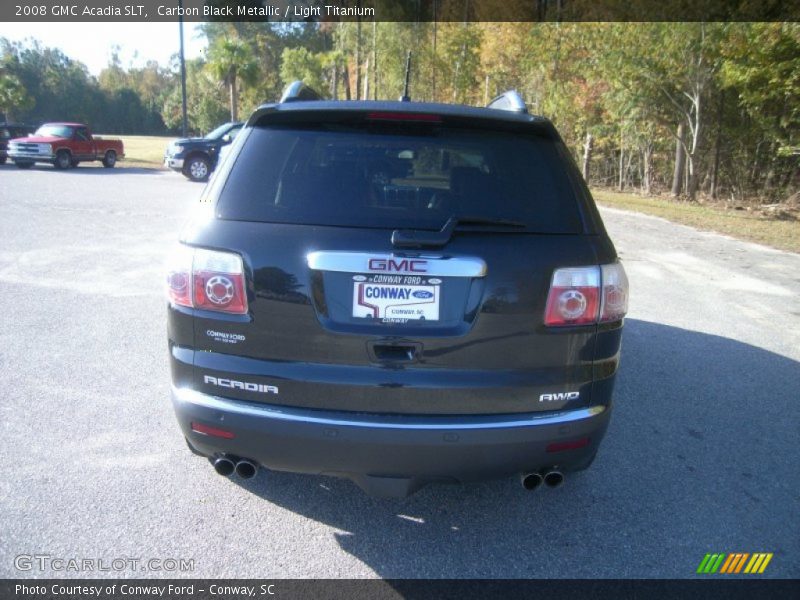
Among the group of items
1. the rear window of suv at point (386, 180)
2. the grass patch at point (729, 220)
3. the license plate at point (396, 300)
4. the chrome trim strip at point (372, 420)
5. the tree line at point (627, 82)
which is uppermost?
the tree line at point (627, 82)

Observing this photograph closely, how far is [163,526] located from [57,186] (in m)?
17.5

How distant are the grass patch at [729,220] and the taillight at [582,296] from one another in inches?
435

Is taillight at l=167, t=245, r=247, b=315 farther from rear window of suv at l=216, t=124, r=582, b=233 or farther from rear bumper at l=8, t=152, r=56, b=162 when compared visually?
rear bumper at l=8, t=152, r=56, b=162

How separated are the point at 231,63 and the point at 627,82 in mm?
29080

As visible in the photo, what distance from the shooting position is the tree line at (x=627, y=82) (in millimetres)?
18172

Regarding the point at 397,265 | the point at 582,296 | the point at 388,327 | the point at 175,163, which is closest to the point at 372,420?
the point at 388,327

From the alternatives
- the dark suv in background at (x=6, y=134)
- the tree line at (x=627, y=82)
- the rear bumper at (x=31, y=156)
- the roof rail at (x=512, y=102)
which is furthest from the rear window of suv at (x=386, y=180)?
the dark suv in background at (x=6, y=134)

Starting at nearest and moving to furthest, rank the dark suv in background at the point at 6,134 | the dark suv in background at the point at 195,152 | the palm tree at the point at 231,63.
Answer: the dark suv in background at the point at 195,152 < the dark suv in background at the point at 6,134 < the palm tree at the point at 231,63

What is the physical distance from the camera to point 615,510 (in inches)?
118

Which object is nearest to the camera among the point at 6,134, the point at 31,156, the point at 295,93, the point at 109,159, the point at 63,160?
the point at 295,93

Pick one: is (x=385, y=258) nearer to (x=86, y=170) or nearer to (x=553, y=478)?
(x=553, y=478)

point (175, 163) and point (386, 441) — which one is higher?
point (175, 163)

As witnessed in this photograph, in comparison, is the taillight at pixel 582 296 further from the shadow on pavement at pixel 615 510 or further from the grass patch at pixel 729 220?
the grass patch at pixel 729 220

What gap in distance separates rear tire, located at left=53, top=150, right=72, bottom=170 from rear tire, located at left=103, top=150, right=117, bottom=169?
1854mm
